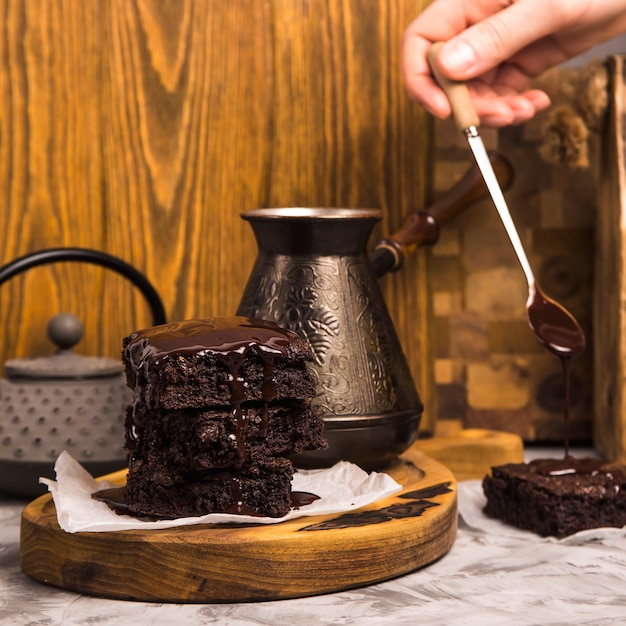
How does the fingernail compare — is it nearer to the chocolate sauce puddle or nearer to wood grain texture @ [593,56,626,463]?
wood grain texture @ [593,56,626,463]

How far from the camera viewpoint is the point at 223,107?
1.83 metres

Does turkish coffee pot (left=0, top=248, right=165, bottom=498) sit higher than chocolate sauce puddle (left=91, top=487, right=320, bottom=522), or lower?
higher

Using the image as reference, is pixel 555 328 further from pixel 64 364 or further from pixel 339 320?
pixel 64 364

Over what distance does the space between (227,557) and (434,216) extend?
0.85 meters

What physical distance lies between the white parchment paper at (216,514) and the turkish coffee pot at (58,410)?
0.18 meters

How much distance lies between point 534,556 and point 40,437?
739 millimetres

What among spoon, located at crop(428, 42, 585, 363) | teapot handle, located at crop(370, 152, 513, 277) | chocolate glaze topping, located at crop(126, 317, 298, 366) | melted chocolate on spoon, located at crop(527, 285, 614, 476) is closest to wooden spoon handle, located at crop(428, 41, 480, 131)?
spoon, located at crop(428, 42, 585, 363)

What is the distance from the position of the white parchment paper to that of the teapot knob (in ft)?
1.05

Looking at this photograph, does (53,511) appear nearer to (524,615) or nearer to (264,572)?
(264,572)

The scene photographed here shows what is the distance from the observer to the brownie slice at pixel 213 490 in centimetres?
120

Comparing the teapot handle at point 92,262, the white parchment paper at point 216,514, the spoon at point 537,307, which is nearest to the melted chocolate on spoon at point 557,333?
the spoon at point 537,307

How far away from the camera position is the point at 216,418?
46.4 inches

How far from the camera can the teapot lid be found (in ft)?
5.22

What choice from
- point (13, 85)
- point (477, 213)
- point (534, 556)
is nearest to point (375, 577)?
point (534, 556)
